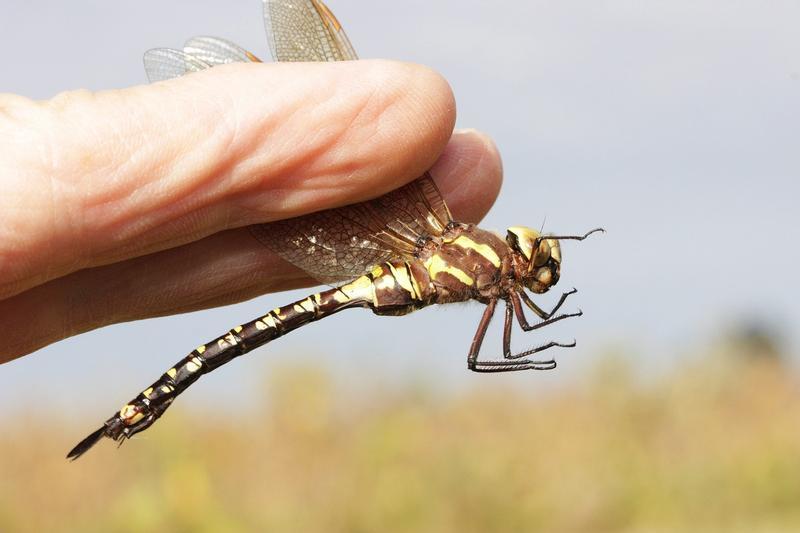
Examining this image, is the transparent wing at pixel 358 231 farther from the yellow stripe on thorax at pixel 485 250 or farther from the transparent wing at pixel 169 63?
the transparent wing at pixel 169 63

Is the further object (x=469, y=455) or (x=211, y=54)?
(x=469, y=455)

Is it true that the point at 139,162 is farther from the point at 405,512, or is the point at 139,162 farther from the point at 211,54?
the point at 405,512

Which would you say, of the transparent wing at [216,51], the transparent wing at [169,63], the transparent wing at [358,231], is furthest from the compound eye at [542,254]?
the transparent wing at [169,63]

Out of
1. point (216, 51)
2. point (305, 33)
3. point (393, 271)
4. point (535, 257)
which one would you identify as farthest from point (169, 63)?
point (535, 257)

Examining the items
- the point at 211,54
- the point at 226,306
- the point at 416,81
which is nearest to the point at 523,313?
the point at 416,81

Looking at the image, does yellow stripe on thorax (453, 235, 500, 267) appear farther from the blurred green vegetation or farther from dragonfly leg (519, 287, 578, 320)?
the blurred green vegetation

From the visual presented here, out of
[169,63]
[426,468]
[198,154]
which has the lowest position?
[426,468]

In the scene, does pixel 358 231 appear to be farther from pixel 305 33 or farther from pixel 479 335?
pixel 305 33
